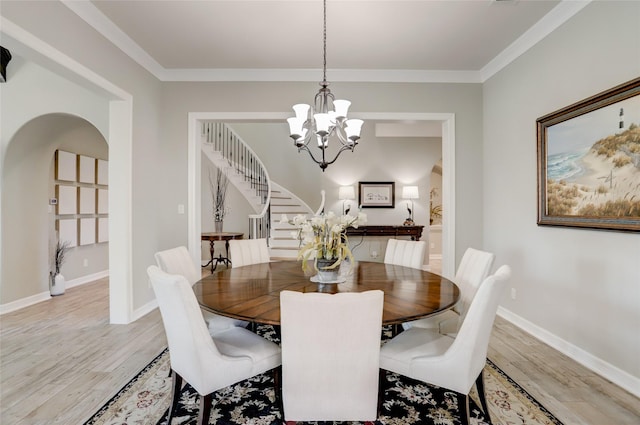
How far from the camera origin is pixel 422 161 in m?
6.58

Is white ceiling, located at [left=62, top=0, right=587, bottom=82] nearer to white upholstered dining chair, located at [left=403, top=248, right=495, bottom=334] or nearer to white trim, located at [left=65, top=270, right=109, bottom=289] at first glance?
white upholstered dining chair, located at [left=403, top=248, right=495, bottom=334]

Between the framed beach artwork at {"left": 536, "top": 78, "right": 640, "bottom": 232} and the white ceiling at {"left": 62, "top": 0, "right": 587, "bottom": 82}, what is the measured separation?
2.93 feet

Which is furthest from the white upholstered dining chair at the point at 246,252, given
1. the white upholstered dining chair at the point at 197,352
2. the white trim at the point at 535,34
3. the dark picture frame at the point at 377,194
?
the dark picture frame at the point at 377,194

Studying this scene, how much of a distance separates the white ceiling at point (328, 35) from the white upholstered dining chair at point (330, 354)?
8.05 ft

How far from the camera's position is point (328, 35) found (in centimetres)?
304

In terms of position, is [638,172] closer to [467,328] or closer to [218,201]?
[467,328]

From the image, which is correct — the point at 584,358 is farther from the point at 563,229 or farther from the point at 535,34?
the point at 535,34

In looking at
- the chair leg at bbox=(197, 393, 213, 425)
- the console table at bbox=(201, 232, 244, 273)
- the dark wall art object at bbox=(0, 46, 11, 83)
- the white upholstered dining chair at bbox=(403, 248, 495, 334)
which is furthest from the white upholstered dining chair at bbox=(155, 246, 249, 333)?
the dark wall art object at bbox=(0, 46, 11, 83)

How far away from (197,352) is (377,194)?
18.1ft

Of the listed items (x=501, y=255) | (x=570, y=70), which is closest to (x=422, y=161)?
(x=501, y=255)

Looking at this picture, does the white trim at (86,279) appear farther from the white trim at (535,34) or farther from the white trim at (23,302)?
the white trim at (535,34)

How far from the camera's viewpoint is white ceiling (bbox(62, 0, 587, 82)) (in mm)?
Answer: 2637

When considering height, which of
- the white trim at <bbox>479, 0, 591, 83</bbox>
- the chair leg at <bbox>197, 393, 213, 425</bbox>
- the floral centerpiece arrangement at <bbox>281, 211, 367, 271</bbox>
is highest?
the white trim at <bbox>479, 0, 591, 83</bbox>

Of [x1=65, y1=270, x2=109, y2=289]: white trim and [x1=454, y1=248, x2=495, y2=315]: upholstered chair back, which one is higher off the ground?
[x1=454, y1=248, x2=495, y2=315]: upholstered chair back
